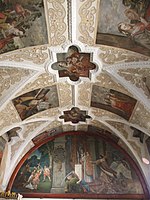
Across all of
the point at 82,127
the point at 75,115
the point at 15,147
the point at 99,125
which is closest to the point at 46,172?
the point at 15,147

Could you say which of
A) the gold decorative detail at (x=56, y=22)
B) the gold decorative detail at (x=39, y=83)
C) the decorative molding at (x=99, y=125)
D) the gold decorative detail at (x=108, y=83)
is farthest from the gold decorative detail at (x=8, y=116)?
the decorative molding at (x=99, y=125)

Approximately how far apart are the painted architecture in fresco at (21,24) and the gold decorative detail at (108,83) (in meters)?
3.17

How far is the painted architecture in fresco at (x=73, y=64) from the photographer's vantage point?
10430mm

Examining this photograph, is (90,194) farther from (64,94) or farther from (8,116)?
(8,116)

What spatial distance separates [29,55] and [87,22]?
278 cm

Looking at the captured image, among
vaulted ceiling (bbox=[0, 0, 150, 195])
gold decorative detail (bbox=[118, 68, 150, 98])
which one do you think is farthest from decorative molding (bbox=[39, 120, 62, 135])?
gold decorative detail (bbox=[118, 68, 150, 98])

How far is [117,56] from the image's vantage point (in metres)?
10.1

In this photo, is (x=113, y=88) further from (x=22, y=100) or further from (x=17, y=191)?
(x=17, y=191)

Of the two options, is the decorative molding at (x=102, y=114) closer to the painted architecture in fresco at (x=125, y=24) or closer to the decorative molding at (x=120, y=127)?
the decorative molding at (x=120, y=127)

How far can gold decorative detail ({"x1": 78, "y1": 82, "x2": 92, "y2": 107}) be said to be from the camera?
487 inches

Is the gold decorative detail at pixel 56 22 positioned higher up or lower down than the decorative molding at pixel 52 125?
higher up

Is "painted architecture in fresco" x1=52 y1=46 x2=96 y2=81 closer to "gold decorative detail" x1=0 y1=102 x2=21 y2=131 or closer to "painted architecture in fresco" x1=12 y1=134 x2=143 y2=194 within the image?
"gold decorative detail" x1=0 y1=102 x2=21 y2=131

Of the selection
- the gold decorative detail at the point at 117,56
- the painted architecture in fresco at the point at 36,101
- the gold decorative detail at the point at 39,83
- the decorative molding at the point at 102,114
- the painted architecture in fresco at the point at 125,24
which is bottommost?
the decorative molding at the point at 102,114

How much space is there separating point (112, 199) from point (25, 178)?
5.30 meters
